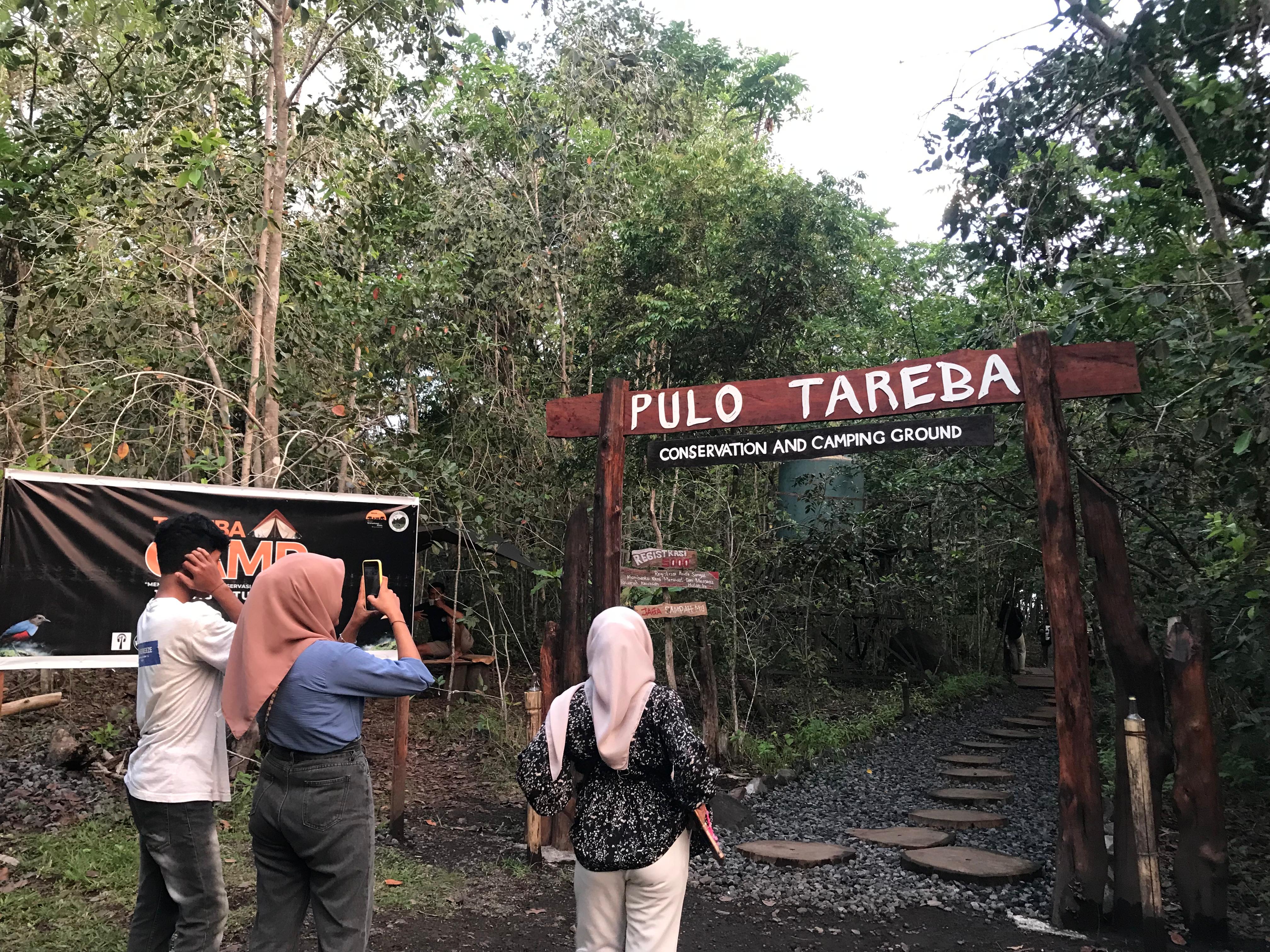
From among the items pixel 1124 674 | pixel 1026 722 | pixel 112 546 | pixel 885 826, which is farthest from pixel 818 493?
pixel 112 546

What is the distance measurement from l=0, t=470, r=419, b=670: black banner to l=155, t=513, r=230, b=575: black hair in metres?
1.90

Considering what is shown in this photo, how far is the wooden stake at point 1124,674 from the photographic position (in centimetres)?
473

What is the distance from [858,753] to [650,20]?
12.3m

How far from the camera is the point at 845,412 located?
228 inches

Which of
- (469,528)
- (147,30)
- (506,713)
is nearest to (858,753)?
(506,713)

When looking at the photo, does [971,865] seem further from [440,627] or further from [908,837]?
[440,627]

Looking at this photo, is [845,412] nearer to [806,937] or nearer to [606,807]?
[806,937]

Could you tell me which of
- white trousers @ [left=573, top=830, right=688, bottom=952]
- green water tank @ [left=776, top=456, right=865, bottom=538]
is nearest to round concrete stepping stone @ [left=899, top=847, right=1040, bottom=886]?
white trousers @ [left=573, top=830, right=688, bottom=952]

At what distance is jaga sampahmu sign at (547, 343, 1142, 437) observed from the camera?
520 cm

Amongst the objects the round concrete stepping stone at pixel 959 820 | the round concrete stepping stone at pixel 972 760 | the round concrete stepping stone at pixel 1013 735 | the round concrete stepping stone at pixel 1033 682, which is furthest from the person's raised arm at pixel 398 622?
the round concrete stepping stone at pixel 1033 682

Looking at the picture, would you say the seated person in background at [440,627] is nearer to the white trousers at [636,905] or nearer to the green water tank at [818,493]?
the green water tank at [818,493]

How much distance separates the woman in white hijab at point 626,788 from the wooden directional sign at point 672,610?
3638 millimetres

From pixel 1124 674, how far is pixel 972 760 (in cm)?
505

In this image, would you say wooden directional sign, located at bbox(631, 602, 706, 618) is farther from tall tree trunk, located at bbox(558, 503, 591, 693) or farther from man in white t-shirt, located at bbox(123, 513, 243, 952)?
man in white t-shirt, located at bbox(123, 513, 243, 952)
